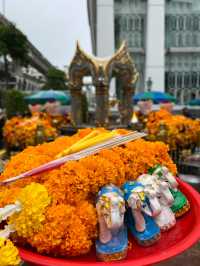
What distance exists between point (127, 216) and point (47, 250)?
541 mm

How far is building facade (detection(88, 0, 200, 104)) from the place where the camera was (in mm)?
41938

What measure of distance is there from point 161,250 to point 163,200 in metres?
0.40

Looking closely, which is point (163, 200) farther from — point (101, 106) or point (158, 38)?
point (158, 38)

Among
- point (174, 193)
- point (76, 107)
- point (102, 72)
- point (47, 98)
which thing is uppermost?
point (102, 72)

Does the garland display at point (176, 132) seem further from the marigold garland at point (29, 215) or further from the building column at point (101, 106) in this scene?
the marigold garland at point (29, 215)

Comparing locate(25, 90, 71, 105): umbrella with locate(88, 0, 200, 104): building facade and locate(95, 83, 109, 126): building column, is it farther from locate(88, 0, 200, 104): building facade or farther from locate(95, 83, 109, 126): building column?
locate(88, 0, 200, 104): building facade

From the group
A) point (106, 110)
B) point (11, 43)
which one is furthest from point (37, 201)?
point (11, 43)

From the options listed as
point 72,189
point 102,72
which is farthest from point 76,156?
point 102,72

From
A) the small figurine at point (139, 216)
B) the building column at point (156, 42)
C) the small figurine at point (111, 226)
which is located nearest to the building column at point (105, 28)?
the building column at point (156, 42)

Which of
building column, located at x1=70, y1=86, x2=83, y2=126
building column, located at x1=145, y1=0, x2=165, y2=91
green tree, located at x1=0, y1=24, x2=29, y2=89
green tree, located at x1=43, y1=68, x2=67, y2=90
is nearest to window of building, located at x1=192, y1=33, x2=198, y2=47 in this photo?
building column, located at x1=145, y1=0, x2=165, y2=91

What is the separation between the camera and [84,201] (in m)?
2.32

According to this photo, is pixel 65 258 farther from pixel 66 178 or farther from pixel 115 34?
pixel 115 34

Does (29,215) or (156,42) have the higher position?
(156,42)

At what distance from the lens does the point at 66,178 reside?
2.30 m
